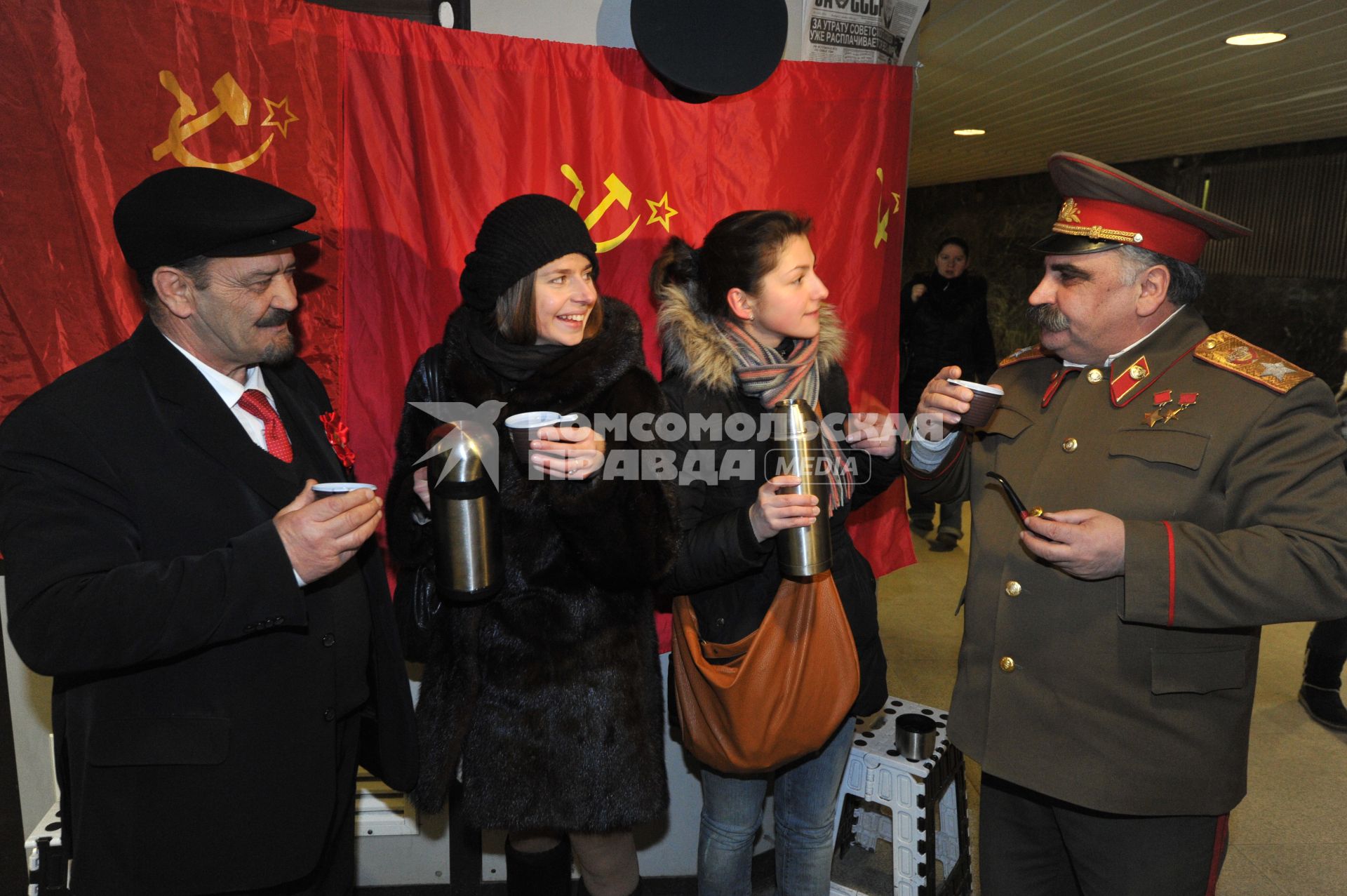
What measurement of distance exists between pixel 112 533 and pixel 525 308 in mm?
794

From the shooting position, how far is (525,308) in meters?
1.64

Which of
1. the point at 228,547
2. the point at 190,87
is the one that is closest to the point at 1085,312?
the point at 228,547

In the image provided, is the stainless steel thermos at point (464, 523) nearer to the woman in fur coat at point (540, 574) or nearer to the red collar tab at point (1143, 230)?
the woman in fur coat at point (540, 574)

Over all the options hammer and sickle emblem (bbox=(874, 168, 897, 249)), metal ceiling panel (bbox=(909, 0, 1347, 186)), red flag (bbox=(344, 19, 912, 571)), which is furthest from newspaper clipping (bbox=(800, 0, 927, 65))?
metal ceiling panel (bbox=(909, 0, 1347, 186))

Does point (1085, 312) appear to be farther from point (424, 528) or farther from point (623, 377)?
point (424, 528)

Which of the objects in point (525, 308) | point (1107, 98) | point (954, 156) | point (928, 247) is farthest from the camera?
point (928, 247)

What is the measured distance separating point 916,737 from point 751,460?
96cm

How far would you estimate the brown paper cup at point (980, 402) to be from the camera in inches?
58.1

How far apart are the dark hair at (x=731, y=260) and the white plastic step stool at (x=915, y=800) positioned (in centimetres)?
118

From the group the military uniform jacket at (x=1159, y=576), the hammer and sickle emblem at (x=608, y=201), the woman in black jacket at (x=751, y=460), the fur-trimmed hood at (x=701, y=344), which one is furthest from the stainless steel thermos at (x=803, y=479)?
the hammer and sickle emblem at (x=608, y=201)

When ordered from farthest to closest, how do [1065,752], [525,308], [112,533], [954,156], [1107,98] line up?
1. [954,156]
2. [1107,98]
3. [525,308]
4. [1065,752]
5. [112,533]

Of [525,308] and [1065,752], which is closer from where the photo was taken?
[1065,752]

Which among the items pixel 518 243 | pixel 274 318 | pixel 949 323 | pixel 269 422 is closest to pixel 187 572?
pixel 269 422

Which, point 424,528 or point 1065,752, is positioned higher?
point 424,528
